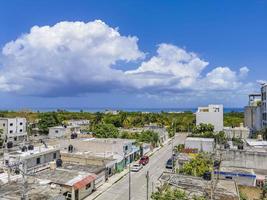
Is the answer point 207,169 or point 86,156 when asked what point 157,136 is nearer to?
point 86,156

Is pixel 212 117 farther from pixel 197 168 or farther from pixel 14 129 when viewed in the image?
pixel 14 129

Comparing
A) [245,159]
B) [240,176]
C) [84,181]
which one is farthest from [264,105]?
[84,181]

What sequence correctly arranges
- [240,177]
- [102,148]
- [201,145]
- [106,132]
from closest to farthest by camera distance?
[240,177] < [102,148] < [201,145] < [106,132]

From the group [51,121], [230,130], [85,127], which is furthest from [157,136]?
[51,121]

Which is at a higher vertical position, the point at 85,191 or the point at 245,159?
the point at 245,159

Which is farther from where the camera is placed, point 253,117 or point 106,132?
point 253,117

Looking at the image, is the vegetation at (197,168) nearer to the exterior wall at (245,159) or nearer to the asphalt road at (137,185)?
the asphalt road at (137,185)
